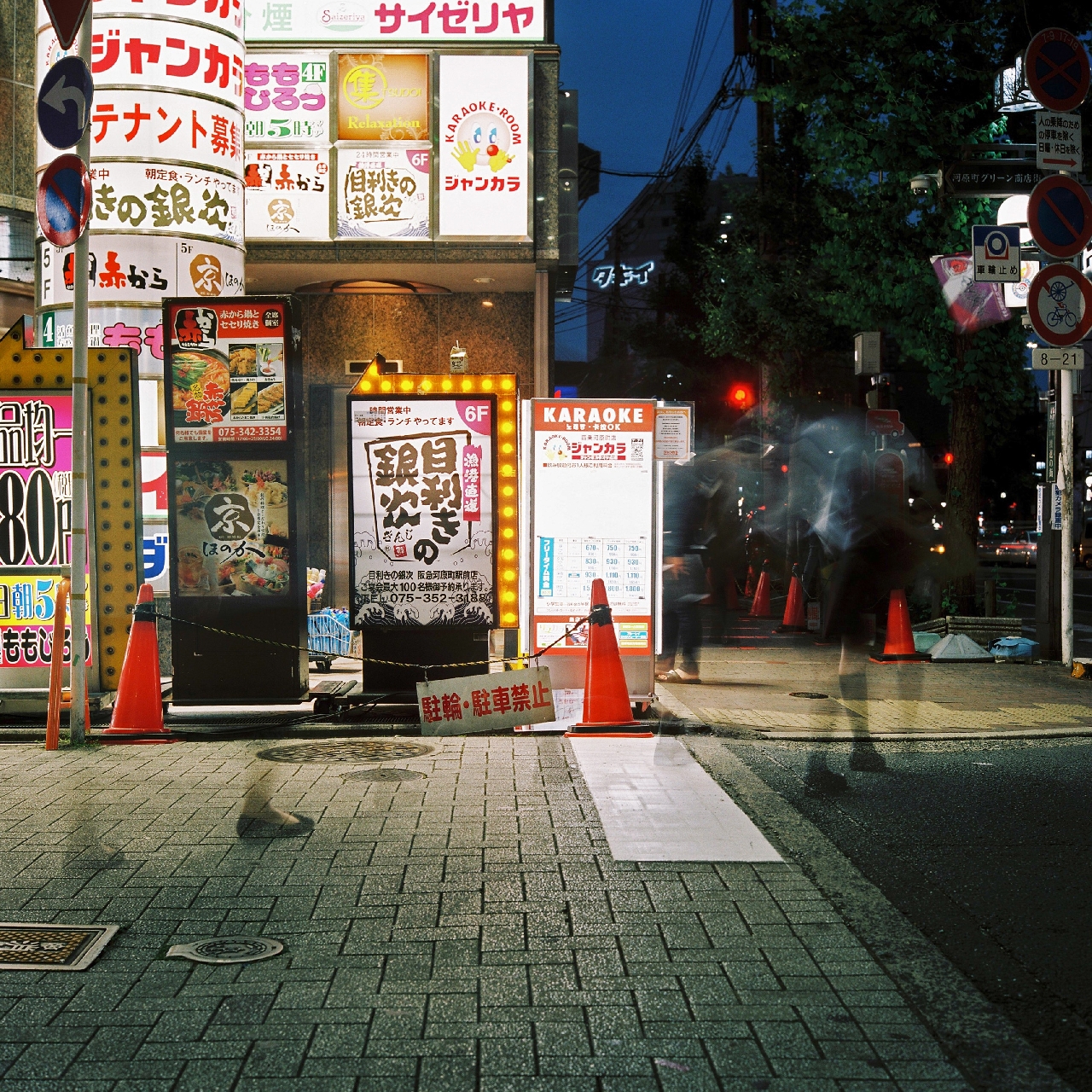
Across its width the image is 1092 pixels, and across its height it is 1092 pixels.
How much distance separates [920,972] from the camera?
13.3ft

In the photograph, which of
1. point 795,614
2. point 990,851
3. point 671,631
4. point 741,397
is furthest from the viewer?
point 741,397

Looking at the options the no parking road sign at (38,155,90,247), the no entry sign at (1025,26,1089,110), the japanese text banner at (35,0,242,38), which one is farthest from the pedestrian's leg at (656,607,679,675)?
the japanese text banner at (35,0,242,38)

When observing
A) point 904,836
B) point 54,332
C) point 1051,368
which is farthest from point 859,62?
point 904,836

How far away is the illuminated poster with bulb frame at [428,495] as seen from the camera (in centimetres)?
928

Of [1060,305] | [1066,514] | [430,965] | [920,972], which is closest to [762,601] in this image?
[1066,514]

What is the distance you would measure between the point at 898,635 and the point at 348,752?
770 centimetres

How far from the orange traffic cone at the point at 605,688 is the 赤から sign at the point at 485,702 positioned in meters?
0.30

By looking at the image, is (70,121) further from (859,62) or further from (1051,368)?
(859,62)

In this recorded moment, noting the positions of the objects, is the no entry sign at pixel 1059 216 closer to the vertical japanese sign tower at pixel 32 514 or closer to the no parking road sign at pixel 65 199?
the no parking road sign at pixel 65 199

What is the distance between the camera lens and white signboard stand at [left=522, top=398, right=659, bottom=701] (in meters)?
9.62

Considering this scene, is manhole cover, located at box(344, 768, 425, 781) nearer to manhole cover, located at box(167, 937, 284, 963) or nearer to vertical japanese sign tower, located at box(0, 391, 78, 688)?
manhole cover, located at box(167, 937, 284, 963)

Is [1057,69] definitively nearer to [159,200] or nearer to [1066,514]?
[1066,514]

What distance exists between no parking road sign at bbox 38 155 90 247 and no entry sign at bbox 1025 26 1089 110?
8.33m

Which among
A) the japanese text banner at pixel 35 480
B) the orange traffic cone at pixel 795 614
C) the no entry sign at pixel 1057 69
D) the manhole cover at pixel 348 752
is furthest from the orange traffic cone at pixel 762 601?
the japanese text banner at pixel 35 480
